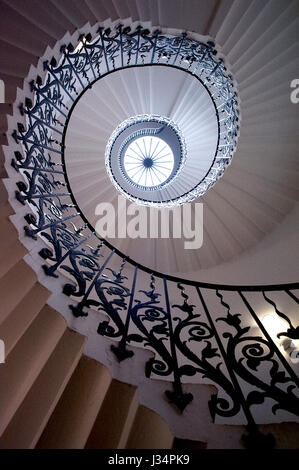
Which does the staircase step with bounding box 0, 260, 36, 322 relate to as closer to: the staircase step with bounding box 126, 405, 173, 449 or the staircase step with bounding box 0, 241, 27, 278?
the staircase step with bounding box 0, 241, 27, 278

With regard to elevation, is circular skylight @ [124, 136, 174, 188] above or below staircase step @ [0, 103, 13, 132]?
above

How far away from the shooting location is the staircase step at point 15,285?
1.99 metres

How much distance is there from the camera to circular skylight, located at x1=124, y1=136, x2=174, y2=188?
458 inches

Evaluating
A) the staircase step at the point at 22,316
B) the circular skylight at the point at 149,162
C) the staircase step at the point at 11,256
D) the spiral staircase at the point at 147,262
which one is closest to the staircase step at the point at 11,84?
the spiral staircase at the point at 147,262

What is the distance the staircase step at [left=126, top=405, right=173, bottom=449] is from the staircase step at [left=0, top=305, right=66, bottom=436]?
66 centimetres

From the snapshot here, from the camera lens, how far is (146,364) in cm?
195

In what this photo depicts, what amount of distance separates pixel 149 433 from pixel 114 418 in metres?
0.21

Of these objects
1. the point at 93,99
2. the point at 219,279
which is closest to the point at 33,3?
the point at 93,99

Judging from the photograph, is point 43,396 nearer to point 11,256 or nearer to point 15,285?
point 15,285

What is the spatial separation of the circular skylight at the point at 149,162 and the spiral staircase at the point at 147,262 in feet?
9.76

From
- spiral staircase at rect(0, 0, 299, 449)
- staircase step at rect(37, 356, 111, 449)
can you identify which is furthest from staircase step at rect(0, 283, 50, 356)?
staircase step at rect(37, 356, 111, 449)

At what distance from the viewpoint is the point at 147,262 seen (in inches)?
298
